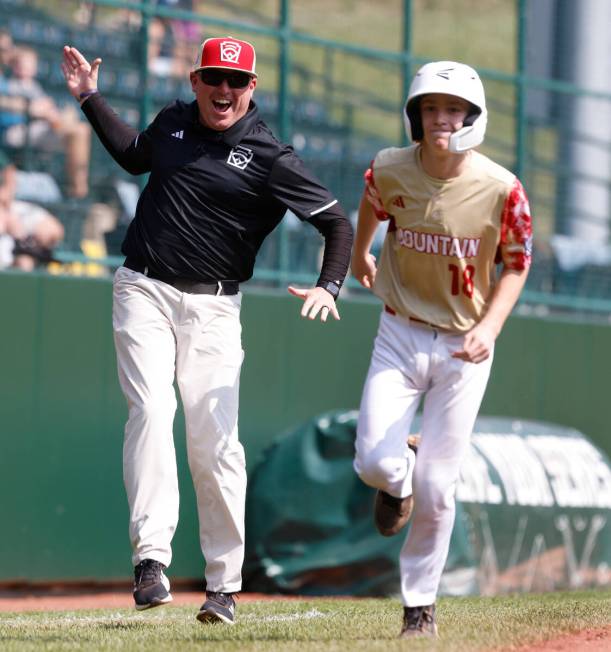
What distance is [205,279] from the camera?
6160 mm

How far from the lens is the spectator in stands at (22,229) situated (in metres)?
9.81

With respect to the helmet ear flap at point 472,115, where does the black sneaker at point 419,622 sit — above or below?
below

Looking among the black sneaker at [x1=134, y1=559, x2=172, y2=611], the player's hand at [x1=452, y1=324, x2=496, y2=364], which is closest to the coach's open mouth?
the player's hand at [x1=452, y1=324, x2=496, y2=364]

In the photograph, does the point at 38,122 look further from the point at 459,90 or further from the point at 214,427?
the point at 459,90

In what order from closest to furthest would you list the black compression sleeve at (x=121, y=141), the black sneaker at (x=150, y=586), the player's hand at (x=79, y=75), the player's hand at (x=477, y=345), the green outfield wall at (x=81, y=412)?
the player's hand at (x=477, y=345), the black sneaker at (x=150, y=586), the black compression sleeve at (x=121, y=141), the player's hand at (x=79, y=75), the green outfield wall at (x=81, y=412)

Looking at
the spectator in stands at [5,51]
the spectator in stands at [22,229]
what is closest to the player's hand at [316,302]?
the spectator in stands at [22,229]

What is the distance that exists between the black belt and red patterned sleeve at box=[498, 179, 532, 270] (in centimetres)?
126

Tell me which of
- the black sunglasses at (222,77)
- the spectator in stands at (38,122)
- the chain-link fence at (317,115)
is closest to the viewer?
the black sunglasses at (222,77)

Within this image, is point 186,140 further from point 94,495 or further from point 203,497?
point 94,495

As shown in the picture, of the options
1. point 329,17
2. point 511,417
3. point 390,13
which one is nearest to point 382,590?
point 511,417

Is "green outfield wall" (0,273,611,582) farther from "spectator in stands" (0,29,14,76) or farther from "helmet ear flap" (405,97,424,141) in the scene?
"helmet ear flap" (405,97,424,141)

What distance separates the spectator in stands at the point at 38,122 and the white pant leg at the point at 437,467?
16.8 ft

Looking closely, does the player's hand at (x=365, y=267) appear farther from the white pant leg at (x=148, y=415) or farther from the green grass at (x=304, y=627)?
the green grass at (x=304, y=627)

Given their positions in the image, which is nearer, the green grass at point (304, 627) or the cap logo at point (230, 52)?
the green grass at point (304, 627)
